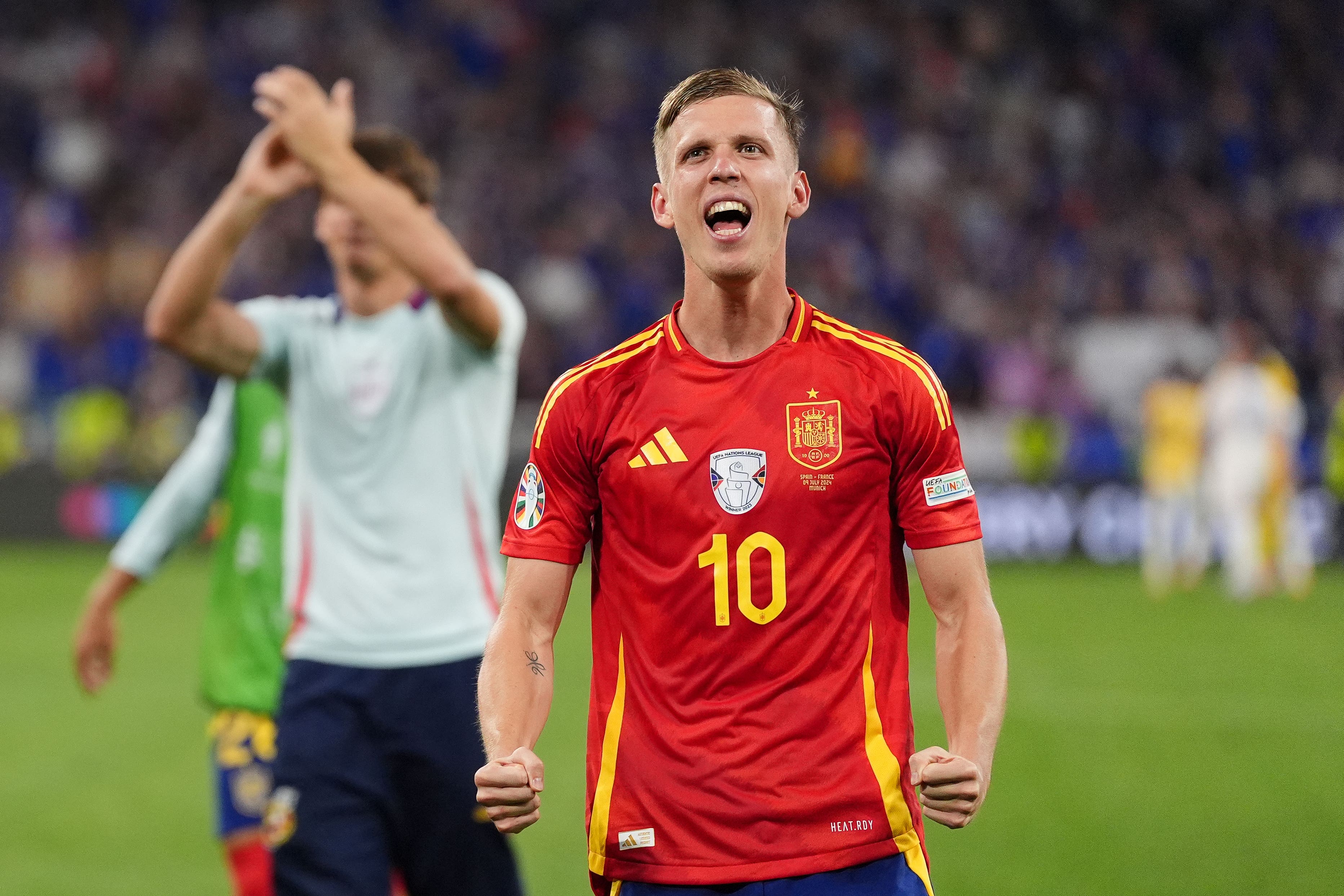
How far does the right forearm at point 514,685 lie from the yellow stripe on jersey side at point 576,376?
35cm

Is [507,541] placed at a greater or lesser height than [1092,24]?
lesser

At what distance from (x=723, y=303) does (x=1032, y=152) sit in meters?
22.0

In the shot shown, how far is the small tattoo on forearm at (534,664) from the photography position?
3.04 m

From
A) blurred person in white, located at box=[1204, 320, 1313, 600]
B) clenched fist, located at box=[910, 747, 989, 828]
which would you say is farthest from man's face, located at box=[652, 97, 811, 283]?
blurred person in white, located at box=[1204, 320, 1313, 600]

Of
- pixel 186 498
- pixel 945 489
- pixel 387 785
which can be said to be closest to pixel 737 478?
pixel 945 489

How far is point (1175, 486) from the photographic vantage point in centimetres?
1734

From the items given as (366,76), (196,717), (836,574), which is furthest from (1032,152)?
(836,574)

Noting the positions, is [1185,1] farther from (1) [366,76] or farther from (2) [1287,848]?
(2) [1287,848]

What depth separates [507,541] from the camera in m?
3.12

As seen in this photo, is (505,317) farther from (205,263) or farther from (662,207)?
(662,207)

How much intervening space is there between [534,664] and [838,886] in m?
0.68

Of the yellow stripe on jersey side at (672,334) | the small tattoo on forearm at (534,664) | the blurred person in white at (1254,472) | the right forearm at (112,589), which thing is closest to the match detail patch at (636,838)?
the small tattoo on forearm at (534,664)

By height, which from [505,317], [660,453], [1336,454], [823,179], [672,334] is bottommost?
[660,453]

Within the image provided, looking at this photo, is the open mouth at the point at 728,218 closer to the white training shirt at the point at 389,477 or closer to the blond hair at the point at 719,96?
Answer: the blond hair at the point at 719,96
